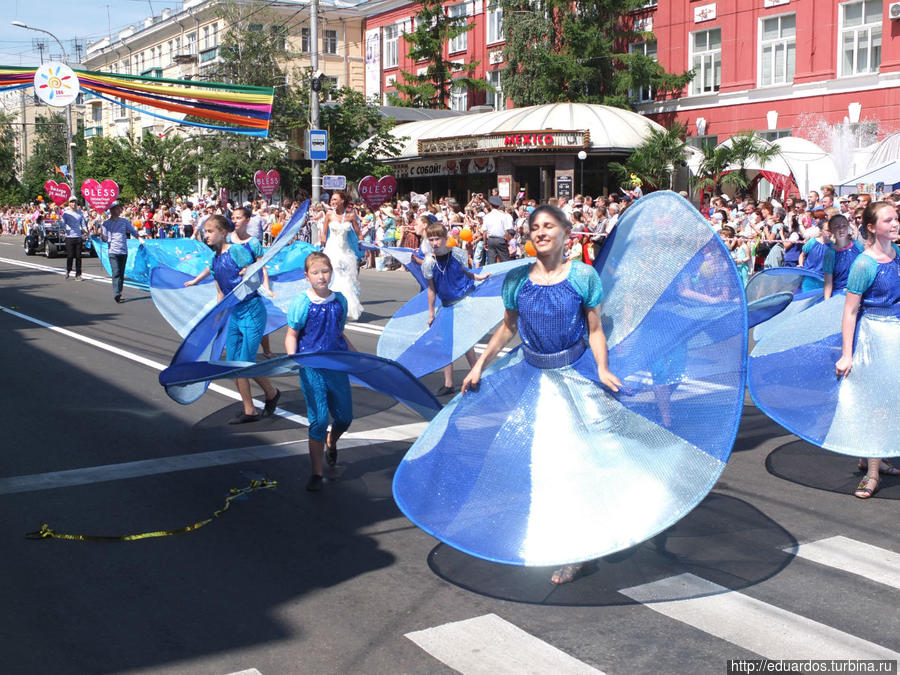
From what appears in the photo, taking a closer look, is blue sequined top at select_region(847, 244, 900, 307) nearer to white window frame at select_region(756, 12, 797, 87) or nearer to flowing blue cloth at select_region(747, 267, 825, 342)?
flowing blue cloth at select_region(747, 267, 825, 342)

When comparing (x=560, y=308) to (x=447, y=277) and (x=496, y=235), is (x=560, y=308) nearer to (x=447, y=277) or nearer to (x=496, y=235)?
(x=447, y=277)

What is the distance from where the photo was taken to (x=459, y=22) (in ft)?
156

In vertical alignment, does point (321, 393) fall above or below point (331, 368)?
below

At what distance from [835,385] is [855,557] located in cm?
161

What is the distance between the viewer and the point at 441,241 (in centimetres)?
945

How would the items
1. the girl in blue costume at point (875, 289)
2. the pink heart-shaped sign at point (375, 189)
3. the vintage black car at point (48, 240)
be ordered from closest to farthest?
1. the girl in blue costume at point (875, 289)
2. the pink heart-shaped sign at point (375, 189)
3. the vintage black car at point (48, 240)

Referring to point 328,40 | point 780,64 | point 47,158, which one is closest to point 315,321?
point 780,64

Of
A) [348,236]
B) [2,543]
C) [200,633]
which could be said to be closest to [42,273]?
[348,236]

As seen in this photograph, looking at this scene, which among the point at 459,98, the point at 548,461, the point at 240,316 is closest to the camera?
the point at 548,461

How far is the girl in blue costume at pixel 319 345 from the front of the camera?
6.40 meters

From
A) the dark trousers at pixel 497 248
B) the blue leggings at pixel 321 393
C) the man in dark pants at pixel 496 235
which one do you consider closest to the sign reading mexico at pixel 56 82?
the man in dark pants at pixel 496 235

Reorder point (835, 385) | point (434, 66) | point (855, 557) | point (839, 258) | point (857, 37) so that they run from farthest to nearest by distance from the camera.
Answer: point (434, 66) < point (857, 37) < point (839, 258) < point (835, 385) < point (855, 557)

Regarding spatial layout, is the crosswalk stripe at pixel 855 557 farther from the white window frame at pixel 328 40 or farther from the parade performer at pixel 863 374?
the white window frame at pixel 328 40

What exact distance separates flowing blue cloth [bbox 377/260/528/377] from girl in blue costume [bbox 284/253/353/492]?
2581mm
